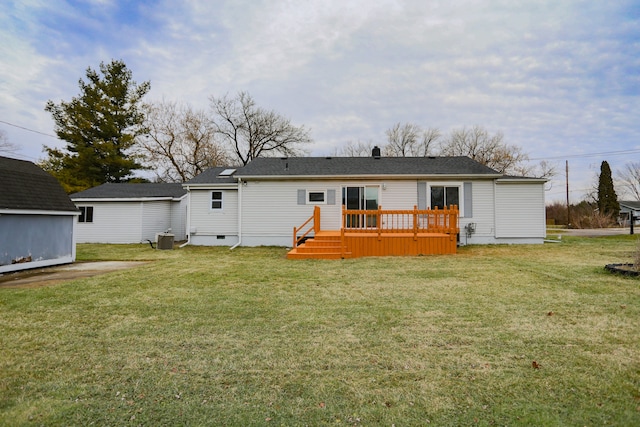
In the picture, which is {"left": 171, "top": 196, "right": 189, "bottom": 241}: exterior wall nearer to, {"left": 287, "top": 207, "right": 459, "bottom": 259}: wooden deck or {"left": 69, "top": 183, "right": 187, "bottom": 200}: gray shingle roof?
{"left": 69, "top": 183, "right": 187, "bottom": 200}: gray shingle roof

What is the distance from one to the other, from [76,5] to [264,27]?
23.2ft

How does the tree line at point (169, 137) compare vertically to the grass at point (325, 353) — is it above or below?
above

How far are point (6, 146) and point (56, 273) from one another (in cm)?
2585

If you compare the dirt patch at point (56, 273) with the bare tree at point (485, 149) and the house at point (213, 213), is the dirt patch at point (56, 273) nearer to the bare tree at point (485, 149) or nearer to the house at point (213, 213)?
the house at point (213, 213)

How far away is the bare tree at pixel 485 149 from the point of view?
108 ft

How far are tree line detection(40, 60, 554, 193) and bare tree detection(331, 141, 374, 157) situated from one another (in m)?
0.11

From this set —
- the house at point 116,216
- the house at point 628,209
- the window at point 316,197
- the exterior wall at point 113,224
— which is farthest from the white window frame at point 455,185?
the house at point 628,209

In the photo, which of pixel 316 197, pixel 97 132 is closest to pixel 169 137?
pixel 97 132

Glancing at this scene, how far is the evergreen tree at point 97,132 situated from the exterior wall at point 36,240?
1712 cm

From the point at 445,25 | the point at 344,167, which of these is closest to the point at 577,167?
the point at 445,25

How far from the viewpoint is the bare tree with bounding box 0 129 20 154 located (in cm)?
2483

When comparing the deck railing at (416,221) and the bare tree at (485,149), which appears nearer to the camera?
the deck railing at (416,221)

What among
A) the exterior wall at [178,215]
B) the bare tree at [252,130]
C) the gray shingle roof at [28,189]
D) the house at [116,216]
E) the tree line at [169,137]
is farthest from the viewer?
the bare tree at [252,130]

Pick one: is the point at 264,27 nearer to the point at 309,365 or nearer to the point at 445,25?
the point at 445,25
